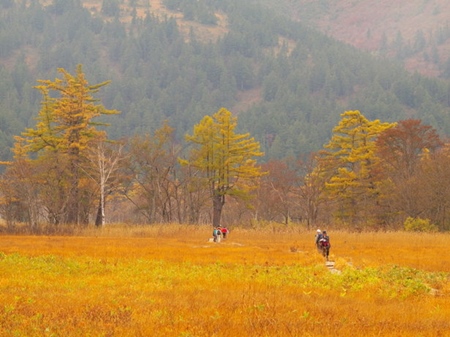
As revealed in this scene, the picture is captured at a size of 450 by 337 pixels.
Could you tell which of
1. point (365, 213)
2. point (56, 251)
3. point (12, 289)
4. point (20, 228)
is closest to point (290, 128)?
point (365, 213)

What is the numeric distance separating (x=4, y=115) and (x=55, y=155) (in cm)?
12688

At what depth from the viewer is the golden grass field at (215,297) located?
10.6 meters

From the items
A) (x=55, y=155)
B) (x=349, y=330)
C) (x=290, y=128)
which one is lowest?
(x=349, y=330)

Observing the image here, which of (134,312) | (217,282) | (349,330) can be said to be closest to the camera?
(349,330)

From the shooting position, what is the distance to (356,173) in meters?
59.0

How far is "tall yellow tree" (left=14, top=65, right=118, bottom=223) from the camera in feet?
171

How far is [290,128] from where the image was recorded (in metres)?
171

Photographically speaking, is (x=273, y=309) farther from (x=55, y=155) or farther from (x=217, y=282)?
(x=55, y=155)

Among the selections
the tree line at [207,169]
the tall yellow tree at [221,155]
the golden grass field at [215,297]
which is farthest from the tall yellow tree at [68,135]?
the golden grass field at [215,297]

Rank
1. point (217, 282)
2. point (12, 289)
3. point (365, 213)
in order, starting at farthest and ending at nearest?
1. point (365, 213)
2. point (217, 282)
3. point (12, 289)

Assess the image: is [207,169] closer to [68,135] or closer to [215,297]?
[68,135]

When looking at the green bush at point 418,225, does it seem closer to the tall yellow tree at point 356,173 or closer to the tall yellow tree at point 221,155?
the tall yellow tree at point 356,173

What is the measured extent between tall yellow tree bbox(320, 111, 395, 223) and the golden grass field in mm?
29604

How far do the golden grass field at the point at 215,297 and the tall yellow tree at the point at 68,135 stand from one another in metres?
24.4
